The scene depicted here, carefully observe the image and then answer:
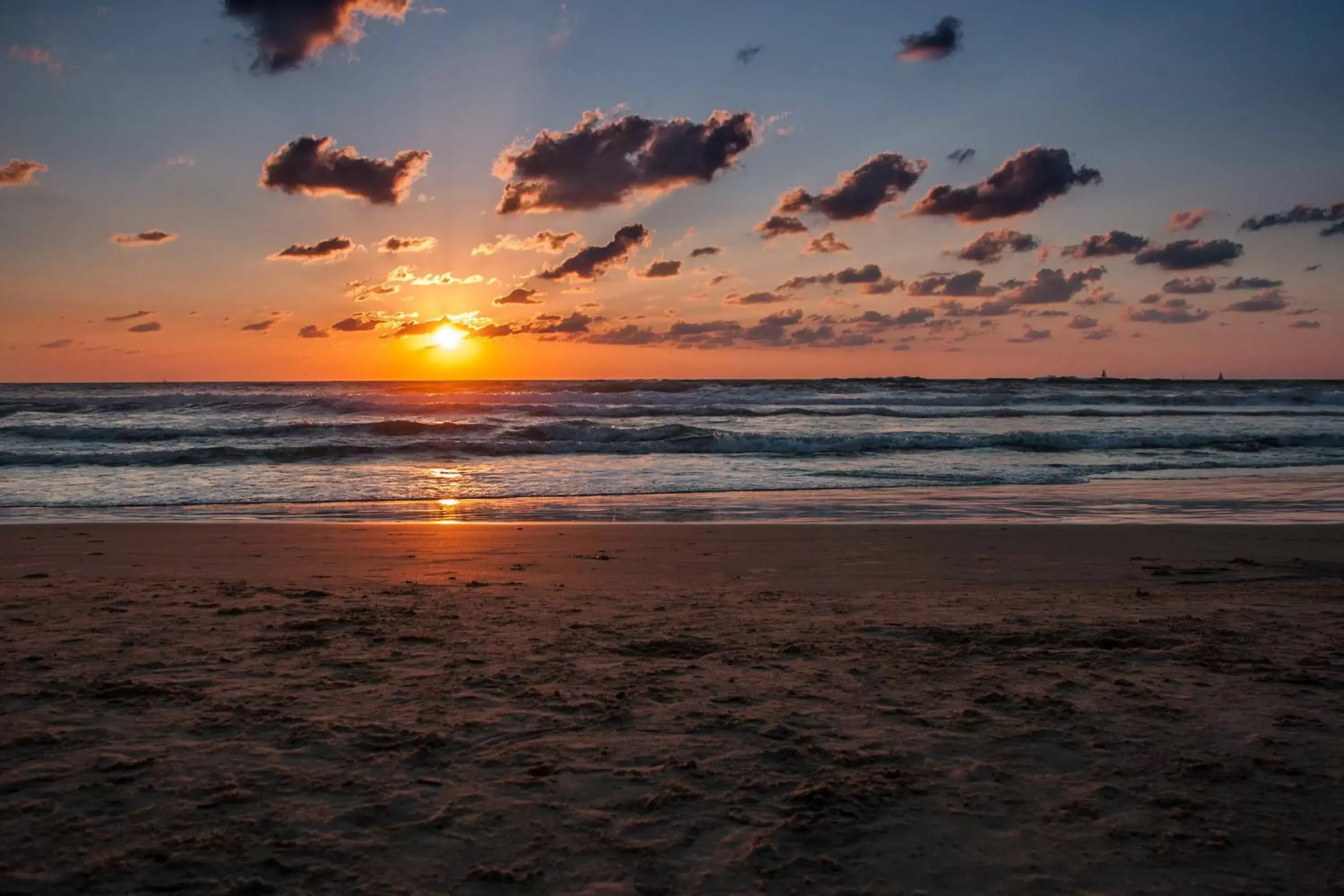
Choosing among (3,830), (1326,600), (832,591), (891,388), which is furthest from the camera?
(891,388)

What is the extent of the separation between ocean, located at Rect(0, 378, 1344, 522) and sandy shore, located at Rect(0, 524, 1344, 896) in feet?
18.5

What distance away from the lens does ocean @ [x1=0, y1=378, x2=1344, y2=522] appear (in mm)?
12258

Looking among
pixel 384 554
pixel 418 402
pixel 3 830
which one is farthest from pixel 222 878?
pixel 418 402

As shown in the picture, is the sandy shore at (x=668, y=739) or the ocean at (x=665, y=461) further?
Result: the ocean at (x=665, y=461)

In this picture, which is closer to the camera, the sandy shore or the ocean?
the sandy shore

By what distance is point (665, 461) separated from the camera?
773 inches

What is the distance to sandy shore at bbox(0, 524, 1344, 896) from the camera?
255 cm

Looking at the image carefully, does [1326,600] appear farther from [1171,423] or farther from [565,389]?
[565,389]

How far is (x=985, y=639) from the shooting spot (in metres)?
4.90

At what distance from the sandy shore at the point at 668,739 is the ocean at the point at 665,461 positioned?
18.5 ft

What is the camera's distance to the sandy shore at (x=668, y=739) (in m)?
2.55

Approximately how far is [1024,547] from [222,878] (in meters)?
7.93

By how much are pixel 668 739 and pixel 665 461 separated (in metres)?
16.2

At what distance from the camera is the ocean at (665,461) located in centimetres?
1226
